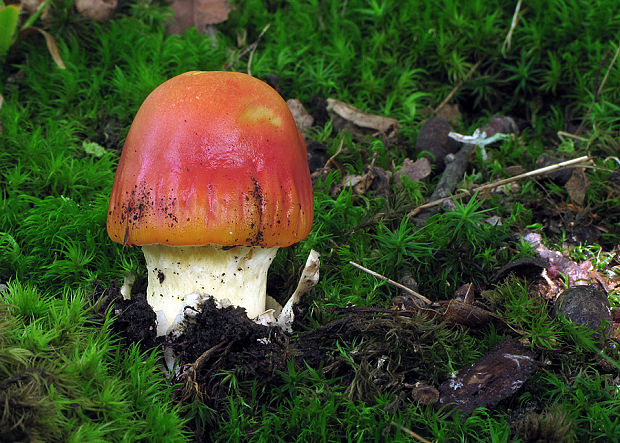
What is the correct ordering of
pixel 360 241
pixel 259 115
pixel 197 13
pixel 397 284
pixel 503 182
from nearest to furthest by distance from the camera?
pixel 259 115
pixel 397 284
pixel 360 241
pixel 503 182
pixel 197 13

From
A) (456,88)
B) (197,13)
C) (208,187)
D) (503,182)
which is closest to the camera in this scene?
(208,187)

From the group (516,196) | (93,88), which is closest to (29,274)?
(93,88)

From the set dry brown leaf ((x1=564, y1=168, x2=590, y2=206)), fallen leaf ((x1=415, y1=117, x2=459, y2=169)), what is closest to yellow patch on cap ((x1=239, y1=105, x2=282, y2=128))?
fallen leaf ((x1=415, y1=117, x2=459, y2=169))

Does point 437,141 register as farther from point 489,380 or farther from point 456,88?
point 489,380

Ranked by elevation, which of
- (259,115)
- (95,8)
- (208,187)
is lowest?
(95,8)

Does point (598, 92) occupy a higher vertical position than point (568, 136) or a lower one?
higher

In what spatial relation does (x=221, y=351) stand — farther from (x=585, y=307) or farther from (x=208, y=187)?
(x=585, y=307)

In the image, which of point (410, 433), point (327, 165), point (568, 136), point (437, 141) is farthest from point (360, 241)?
point (568, 136)

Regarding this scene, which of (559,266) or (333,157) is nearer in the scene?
(559,266)
